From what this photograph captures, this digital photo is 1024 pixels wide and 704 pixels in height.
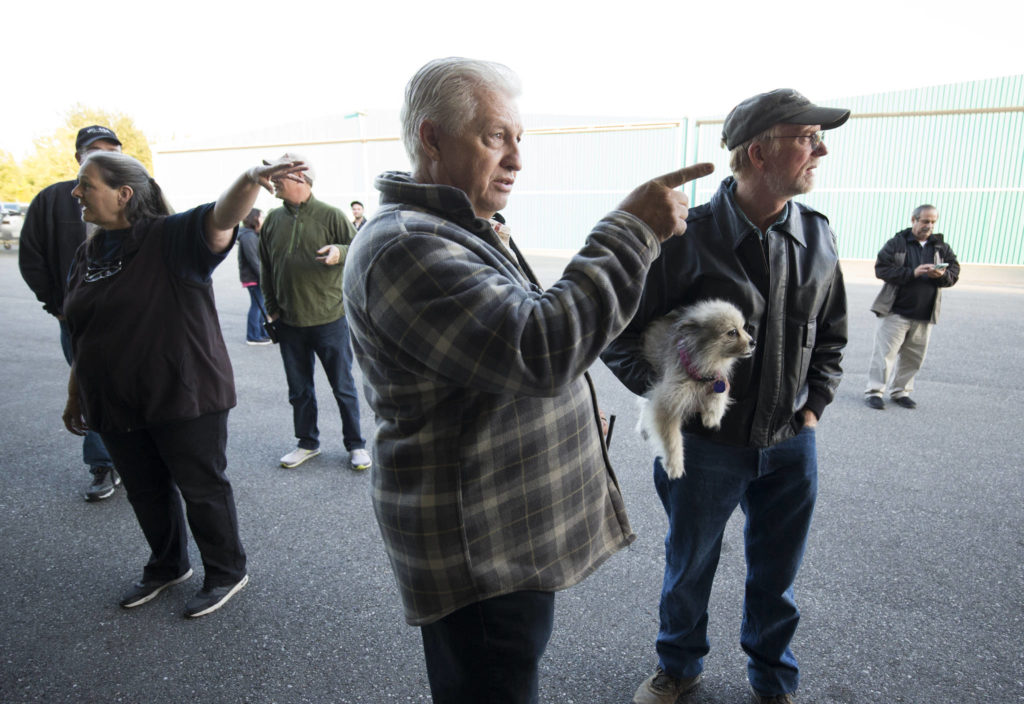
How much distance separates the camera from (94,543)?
3441 mm

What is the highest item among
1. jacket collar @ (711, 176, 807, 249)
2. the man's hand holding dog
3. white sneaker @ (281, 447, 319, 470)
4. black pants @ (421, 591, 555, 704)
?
the man's hand holding dog

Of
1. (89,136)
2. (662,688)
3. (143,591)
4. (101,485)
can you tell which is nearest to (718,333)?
(662,688)

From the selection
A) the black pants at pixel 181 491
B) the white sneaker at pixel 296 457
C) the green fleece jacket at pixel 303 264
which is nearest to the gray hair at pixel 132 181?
the black pants at pixel 181 491

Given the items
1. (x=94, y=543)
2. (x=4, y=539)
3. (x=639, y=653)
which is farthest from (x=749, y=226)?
(x=4, y=539)

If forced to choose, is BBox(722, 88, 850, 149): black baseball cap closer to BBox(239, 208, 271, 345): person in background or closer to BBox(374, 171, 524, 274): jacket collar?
BBox(374, 171, 524, 274): jacket collar

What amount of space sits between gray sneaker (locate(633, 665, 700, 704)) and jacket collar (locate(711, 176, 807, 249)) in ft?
5.35

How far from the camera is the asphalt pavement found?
2.41m

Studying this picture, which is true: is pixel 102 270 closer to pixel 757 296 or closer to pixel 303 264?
pixel 303 264

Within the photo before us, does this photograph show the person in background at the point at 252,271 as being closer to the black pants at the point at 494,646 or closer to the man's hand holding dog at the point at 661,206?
the black pants at the point at 494,646

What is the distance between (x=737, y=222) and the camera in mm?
1928

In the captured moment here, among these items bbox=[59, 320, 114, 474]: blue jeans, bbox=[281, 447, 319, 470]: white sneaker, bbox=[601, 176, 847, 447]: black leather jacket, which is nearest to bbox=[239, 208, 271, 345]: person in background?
bbox=[281, 447, 319, 470]: white sneaker

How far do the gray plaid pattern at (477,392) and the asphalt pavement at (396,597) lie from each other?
1320mm

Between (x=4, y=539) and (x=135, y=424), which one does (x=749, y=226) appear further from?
(x=4, y=539)

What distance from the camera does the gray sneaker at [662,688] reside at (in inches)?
89.1
